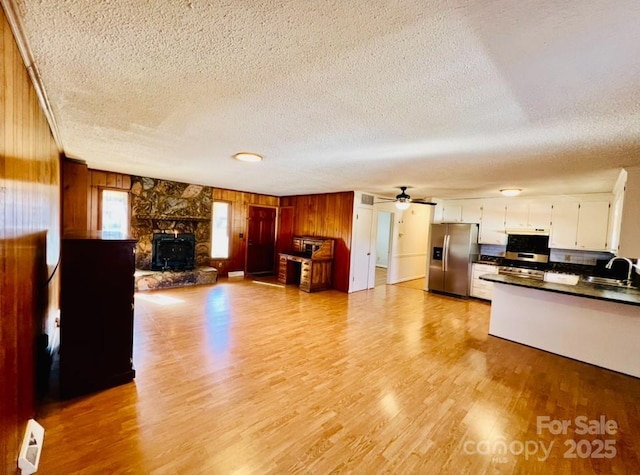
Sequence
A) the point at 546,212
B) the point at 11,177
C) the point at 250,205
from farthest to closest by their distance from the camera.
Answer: the point at 250,205 → the point at 546,212 → the point at 11,177

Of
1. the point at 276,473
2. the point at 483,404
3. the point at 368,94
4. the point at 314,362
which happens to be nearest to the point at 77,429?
the point at 276,473

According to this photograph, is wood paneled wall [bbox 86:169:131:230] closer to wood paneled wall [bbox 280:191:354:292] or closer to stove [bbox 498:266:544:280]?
wood paneled wall [bbox 280:191:354:292]

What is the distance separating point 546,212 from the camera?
551 cm

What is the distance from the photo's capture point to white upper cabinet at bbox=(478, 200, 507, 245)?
6.05 metres

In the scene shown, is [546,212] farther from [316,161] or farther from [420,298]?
[316,161]

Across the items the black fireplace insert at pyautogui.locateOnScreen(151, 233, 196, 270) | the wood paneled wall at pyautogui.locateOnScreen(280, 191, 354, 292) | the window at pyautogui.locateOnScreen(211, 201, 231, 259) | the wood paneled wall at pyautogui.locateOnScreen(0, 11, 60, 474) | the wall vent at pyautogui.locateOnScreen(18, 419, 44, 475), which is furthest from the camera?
the window at pyautogui.locateOnScreen(211, 201, 231, 259)

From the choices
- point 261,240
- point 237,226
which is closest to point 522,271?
point 261,240

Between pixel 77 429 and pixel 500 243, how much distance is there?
7157 millimetres

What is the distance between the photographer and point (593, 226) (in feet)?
16.4

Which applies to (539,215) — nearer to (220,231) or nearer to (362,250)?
(362,250)

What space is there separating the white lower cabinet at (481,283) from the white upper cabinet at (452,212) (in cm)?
123

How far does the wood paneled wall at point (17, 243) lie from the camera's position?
1.25m

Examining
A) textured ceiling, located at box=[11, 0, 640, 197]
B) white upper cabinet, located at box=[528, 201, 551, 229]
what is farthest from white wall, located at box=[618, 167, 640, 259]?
white upper cabinet, located at box=[528, 201, 551, 229]

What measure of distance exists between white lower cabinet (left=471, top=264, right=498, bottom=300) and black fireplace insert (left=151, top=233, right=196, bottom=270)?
21.6 feet
